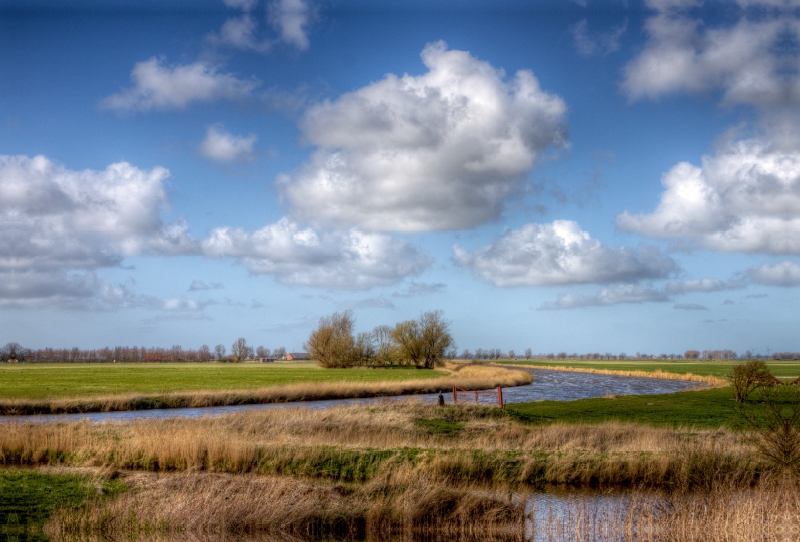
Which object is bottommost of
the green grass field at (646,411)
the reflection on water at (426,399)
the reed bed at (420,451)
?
the reflection on water at (426,399)

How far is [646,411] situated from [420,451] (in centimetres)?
1859

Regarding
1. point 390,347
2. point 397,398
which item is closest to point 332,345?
point 390,347

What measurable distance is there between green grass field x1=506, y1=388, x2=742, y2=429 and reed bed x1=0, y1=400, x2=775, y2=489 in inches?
154

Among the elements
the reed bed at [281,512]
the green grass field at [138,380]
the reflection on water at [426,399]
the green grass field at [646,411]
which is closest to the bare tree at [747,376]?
the green grass field at [646,411]

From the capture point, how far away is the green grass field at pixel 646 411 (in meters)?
27.6

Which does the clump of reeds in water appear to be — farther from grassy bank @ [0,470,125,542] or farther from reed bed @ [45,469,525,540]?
grassy bank @ [0,470,125,542]

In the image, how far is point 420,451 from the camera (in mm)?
19000

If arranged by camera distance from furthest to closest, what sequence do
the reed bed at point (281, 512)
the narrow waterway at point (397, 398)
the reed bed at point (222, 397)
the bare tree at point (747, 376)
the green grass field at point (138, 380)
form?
the green grass field at point (138, 380), the bare tree at point (747, 376), the reed bed at point (222, 397), the narrow waterway at point (397, 398), the reed bed at point (281, 512)

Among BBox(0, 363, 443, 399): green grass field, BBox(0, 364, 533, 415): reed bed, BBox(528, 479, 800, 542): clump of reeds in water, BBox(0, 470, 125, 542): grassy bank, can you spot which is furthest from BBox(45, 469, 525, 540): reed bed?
BBox(0, 363, 443, 399): green grass field

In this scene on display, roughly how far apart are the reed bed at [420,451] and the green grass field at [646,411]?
154 inches

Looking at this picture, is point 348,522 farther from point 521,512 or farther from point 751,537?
point 751,537

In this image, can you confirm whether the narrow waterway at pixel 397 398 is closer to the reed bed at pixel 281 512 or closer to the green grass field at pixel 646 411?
the green grass field at pixel 646 411

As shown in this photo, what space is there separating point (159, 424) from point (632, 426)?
771 inches

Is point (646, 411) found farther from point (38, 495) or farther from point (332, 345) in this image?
point (332, 345)
